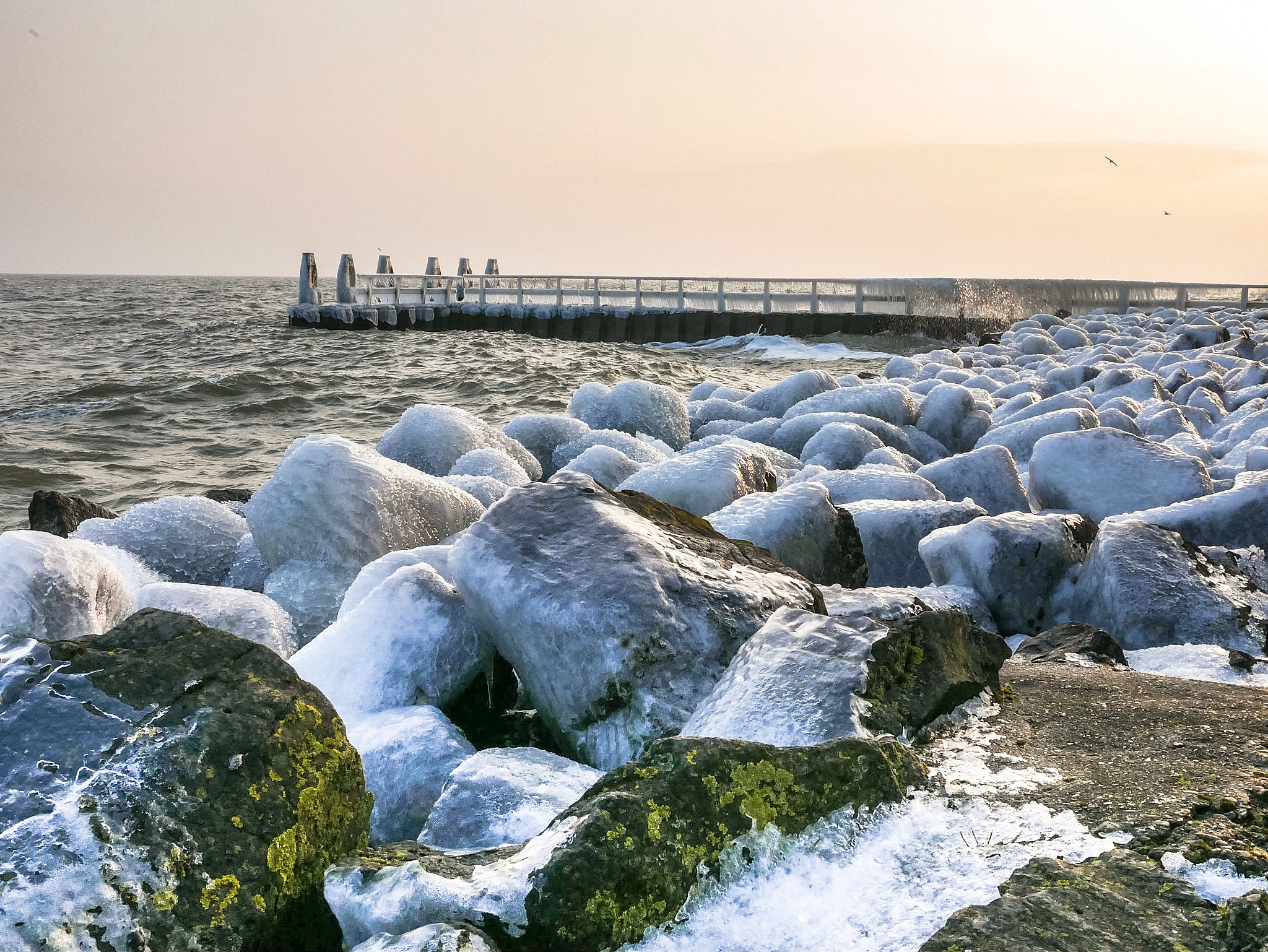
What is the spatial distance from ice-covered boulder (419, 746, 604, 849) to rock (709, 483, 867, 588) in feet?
4.55

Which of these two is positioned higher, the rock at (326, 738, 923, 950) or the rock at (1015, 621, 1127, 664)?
the rock at (326, 738, 923, 950)

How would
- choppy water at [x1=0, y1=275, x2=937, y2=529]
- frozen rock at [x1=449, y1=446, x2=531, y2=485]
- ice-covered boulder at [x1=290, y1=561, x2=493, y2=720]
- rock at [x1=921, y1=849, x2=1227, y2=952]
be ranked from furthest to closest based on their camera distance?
choppy water at [x1=0, y1=275, x2=937, y2=529]
frozen rock at [x1=449, y1=446, x2=531, y2=485]
ice-covered boulder at [x1=290, y1=561, x2=493, y2=720]
rock at [x1=921, y1=849, x2=1227, y2=952]

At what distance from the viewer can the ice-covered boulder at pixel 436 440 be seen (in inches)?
218

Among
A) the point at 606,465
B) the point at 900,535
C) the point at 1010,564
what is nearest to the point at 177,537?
the point at 606,465

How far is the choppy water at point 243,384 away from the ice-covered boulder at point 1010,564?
18.4ft

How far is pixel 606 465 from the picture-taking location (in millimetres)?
4934

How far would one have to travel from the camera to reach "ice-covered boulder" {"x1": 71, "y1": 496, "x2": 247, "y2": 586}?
13.5 ft

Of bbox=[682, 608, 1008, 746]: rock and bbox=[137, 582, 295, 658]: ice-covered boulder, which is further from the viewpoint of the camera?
bbox=[137, 582, 295, 658]: ice-covered boulder

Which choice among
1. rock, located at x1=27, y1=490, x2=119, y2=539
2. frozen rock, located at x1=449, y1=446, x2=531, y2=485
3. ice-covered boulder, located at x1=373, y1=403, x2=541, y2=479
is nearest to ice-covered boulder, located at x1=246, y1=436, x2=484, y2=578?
frozen rock, located at x1=449, y1=446, x2=531, y2=485

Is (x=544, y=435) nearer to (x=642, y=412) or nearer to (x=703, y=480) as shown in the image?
(x=642, y=412)

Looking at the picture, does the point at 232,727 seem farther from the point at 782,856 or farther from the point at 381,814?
the point at 782,856

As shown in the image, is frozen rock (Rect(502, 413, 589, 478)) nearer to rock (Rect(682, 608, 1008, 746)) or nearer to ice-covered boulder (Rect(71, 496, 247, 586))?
ice-covered boulder (Rect(71, 496, 247, 586))

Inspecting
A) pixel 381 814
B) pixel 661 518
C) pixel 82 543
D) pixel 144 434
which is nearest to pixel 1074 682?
pixel 661 518

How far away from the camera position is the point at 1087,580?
10.8ft
